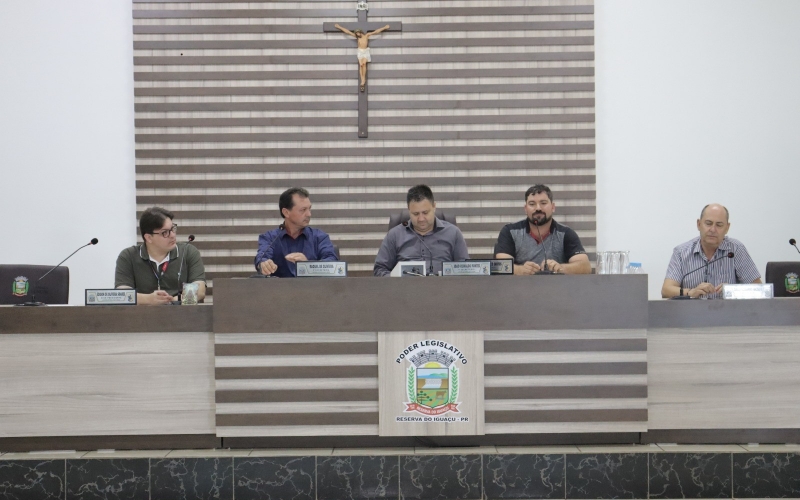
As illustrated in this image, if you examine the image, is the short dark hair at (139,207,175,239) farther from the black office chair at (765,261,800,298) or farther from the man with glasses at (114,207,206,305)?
the black office chair at (765,261,800,298)

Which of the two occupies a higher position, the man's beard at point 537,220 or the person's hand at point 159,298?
the man's beard at point 537,220

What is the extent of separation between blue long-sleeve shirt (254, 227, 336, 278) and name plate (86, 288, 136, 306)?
41.2 inches

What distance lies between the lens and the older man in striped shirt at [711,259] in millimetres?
3523

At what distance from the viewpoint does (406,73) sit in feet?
14.9

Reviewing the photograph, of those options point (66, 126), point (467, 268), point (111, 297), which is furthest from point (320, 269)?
point (66, 126)

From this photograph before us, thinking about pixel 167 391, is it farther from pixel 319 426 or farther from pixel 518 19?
pixel 518 19

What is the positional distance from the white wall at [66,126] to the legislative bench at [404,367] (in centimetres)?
199

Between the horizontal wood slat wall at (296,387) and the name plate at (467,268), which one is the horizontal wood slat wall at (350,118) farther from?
the horizontal wood slat wall at (296,387)

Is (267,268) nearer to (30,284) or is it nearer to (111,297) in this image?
(111,297)

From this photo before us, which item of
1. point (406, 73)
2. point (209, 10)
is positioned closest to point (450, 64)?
point (406, 73)

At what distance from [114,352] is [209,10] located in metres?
2.73

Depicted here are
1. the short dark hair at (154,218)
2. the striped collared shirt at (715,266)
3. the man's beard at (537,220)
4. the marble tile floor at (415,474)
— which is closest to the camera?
the marble tile floor at (415,474)

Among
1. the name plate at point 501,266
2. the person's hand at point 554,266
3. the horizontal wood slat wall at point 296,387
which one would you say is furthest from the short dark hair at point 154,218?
the person's hand at point 554,266

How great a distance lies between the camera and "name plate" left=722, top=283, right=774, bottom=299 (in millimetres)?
2830
